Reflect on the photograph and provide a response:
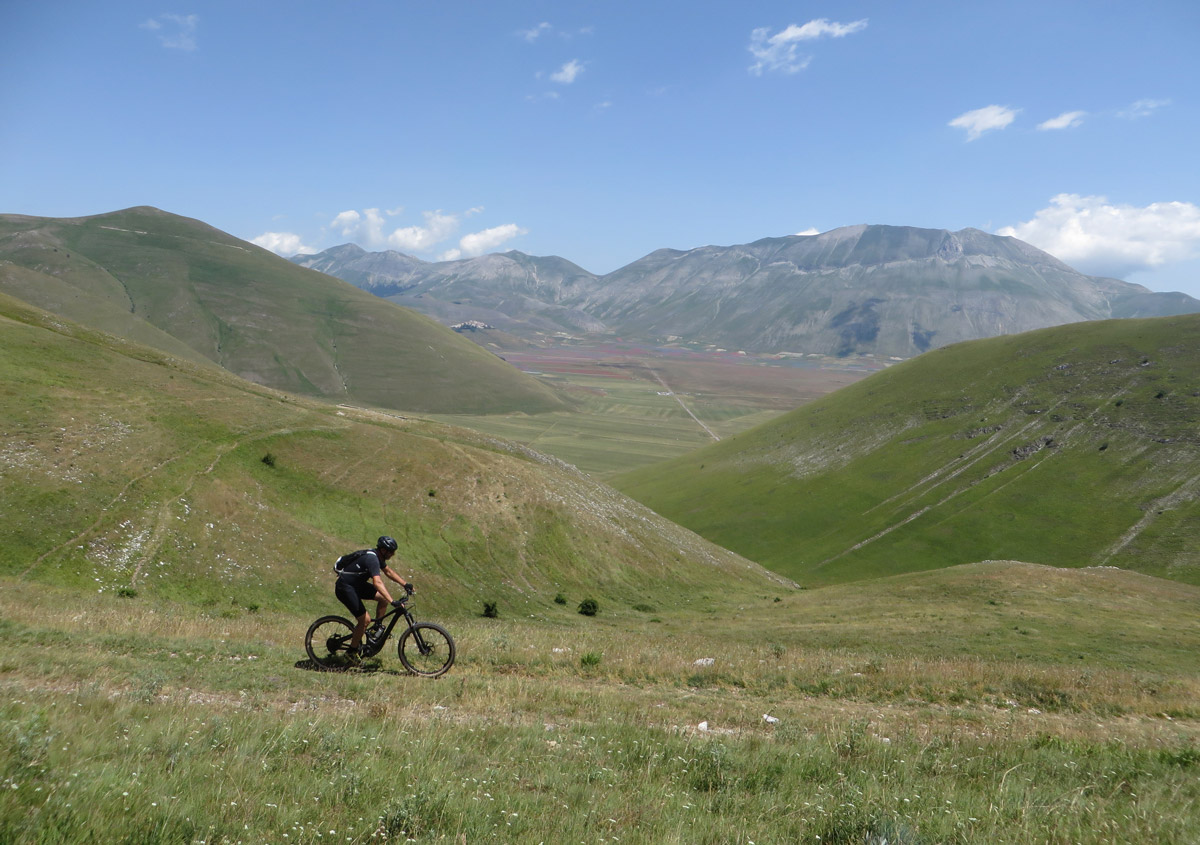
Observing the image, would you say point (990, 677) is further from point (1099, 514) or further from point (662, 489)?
point (662, 489)

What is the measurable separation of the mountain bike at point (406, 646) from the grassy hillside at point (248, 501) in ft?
72.7

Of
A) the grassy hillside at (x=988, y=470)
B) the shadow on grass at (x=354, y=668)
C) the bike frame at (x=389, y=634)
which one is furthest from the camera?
the grassy hillside at (x=988, y=470)

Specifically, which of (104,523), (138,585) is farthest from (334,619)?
(104,523)

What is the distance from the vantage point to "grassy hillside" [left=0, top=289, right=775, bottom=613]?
35.9 metres

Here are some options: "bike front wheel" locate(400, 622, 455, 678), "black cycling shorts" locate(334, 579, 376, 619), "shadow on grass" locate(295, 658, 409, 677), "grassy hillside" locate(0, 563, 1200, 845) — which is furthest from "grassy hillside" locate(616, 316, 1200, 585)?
"black cycling shorts" locate(334, 579, 376, 619)

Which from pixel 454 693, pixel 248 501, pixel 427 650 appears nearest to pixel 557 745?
pixel 454 693

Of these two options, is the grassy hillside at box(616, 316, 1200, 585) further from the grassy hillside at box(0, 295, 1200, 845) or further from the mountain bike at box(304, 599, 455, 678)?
the mountain bike at box(304, 599, 455, 678)

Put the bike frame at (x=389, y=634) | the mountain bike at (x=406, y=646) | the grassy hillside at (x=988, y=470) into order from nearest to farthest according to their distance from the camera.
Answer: the bike frame at (x=389, y=634) < the mountain bike at (x=406, y=646) < the grassy hillside at (x=988, y=470)

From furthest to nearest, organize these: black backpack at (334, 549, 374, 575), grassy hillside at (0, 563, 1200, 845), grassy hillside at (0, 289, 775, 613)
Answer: grassy hillside at (0, 289, 775, 613), black backpack at (334, 549, 374, 575), grassy hillside at (0, 563, 1200, 845)

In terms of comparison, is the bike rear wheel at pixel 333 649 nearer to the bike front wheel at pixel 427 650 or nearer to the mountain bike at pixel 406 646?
the mountain bike at pixel 406 646

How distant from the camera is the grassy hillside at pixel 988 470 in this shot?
107188 mm

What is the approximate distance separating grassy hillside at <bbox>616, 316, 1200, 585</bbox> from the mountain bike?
95.6 m

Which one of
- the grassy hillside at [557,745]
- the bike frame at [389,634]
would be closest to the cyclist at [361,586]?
the bike frame at [389,634]

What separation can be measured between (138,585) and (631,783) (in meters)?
34.8
